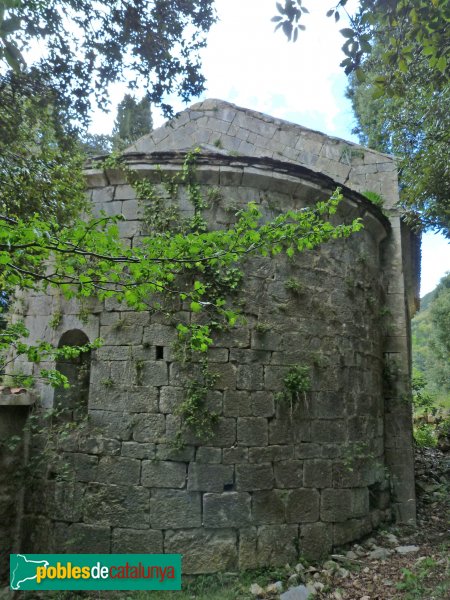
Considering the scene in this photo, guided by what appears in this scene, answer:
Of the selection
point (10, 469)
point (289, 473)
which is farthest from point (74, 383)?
point (289, 473)

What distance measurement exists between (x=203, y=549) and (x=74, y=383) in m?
2.35

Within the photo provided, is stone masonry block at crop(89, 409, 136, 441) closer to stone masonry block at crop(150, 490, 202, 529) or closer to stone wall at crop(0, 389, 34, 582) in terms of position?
stone masonry block at crop(150, 490, 202, 529)

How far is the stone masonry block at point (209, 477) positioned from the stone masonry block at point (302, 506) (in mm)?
753

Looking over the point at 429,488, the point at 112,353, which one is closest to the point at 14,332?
the point at 112,353

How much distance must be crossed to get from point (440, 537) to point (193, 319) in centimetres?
421

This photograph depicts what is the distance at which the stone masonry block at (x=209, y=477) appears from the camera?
4.80 m

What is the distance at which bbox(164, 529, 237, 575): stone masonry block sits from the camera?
4668 millimetres

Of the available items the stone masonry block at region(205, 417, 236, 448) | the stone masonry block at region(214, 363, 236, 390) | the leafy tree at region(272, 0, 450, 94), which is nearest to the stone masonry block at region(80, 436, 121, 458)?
the stone masonry block at region(205, 417, 236, 448)

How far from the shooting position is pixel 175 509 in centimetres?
473

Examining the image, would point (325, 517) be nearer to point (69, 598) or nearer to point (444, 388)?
point (69, 598)

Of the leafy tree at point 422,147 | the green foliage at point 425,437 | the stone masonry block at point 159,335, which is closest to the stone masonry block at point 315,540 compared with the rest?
the stone masonry block at point 159,335

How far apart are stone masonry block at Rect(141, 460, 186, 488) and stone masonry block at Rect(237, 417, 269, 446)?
68 cm

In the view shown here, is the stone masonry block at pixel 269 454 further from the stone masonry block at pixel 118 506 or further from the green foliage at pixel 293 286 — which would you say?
the green foliage at pixel 293 286

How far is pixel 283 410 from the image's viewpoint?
17.1 feet
